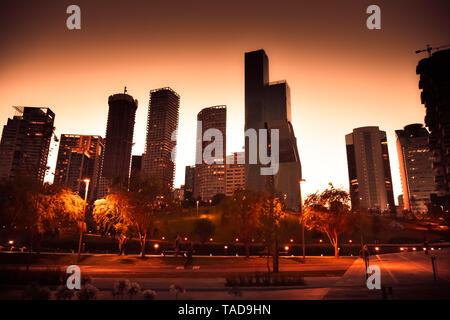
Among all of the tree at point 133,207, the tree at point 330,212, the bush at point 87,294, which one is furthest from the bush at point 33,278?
the tree at point 330,212

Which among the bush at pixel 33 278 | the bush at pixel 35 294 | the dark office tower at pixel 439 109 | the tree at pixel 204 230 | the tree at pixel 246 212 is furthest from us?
the dark office tower at pixel 439 109

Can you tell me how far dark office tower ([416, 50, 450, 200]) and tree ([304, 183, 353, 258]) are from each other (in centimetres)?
11074

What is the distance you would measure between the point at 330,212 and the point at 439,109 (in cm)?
12432

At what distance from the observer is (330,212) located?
3762cm

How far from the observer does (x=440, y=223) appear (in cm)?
9138

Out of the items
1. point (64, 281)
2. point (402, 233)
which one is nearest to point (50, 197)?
point (64, 281)

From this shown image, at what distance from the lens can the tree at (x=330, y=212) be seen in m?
37.5

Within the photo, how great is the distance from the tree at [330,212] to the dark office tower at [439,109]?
11074 centimetres

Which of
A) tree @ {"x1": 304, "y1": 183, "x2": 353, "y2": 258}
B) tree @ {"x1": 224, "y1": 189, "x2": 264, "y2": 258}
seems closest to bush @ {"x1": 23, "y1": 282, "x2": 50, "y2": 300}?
tree @ {"x1": 224, "y1": 189, "x2": 264, "y2": 258}

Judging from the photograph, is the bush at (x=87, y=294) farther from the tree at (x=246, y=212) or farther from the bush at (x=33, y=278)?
the tree at (x=246, y=212)

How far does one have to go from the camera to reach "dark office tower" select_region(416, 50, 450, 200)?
120 metres

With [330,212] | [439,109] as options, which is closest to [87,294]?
[330,212]

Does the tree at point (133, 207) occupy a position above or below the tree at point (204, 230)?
above

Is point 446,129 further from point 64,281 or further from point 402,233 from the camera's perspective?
point 64,281
